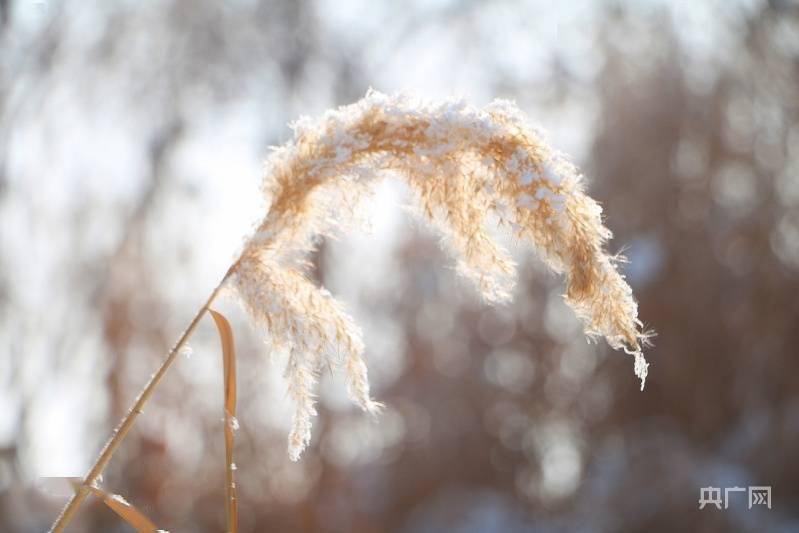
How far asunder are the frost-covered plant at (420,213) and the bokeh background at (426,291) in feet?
17.8

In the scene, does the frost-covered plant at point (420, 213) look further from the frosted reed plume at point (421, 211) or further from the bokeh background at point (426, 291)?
the bokeh background at point (426, 291)

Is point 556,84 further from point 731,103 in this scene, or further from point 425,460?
point 425,460

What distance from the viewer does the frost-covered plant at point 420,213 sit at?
4.07ft

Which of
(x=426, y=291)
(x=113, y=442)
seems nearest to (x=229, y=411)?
(x=113, y=442)

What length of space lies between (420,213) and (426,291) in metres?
7.95

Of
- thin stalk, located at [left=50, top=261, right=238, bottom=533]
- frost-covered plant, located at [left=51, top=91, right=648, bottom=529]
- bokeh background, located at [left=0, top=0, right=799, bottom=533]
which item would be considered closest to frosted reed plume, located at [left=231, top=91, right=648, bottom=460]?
frost-covered plant, located at [left=51, top=91, right=648, bottom=529]

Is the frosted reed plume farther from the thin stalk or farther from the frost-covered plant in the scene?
the thin stalk

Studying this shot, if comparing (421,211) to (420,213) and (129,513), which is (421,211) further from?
(129,513)

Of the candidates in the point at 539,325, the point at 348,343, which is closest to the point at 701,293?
the point at 539,325

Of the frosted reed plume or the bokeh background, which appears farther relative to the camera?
the bokeh background

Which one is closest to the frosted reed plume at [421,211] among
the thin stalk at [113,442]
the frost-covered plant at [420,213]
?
the frost-covered plant at [420,213]

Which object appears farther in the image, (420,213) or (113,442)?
(420,213)

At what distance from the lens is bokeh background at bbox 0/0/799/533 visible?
7.18 m

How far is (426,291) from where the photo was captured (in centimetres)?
928
